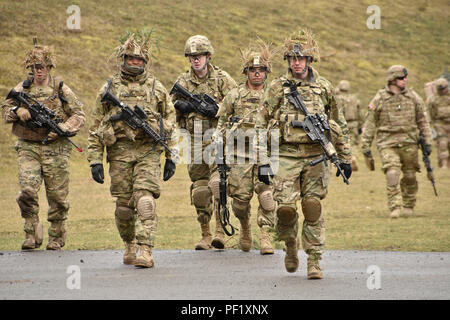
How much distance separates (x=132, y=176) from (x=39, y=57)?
252 cm

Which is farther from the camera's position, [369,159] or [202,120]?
[369,159]

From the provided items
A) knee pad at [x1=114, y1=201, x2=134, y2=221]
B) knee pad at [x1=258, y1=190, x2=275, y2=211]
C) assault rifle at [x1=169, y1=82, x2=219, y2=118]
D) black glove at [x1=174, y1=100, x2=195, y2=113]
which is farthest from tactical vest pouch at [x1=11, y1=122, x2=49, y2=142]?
knee pad at [x1=258, y1=190, x2=275, y2=211]

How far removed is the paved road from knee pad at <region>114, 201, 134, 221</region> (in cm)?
50

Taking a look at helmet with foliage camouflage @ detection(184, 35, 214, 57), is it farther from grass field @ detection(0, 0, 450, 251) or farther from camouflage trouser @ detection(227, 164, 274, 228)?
camouflage trouser @ detection(227, 164, 274, 228)

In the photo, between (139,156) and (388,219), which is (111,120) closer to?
(139,156)

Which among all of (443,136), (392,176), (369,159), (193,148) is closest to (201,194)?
(193,148)

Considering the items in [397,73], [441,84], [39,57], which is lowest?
[39,57]

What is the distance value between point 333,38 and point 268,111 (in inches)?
1511

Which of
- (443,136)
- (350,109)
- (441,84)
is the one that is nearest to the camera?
(441,84)

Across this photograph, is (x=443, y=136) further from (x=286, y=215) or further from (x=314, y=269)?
(x=286, y=215)

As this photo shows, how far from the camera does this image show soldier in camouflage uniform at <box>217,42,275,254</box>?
11578mm

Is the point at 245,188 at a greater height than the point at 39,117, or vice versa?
the point at 39,117

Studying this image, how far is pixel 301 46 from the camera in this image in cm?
950
